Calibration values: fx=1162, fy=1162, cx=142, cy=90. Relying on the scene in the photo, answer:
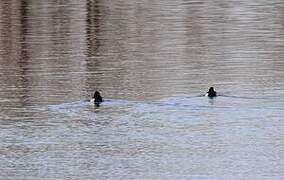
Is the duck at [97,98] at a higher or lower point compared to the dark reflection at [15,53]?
higher

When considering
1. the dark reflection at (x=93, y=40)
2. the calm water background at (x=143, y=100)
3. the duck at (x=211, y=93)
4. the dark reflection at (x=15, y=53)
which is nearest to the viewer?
the calm water background at (x=143, y=100)

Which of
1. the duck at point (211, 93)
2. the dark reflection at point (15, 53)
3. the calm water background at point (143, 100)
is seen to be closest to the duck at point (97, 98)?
the calm water background at point (143, 100)

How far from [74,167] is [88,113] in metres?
7.10

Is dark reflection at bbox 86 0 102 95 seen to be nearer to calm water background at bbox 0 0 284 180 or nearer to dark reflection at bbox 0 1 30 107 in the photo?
calm water background at bbox 0 0 284 180

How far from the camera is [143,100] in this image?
35250mm

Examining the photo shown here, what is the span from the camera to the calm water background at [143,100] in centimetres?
2691

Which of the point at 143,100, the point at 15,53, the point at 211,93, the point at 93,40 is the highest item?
the point at 211,93

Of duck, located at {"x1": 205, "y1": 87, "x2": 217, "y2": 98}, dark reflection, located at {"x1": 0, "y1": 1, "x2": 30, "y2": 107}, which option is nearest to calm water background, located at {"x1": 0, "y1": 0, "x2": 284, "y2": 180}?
dark reflection, located at {"x1": 0, "y1": 1, "x2": 30, "y2": 107}

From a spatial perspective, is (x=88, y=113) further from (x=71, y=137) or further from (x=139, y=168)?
(x=139, y=168)

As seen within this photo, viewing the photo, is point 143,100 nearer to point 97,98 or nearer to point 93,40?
point 97,98

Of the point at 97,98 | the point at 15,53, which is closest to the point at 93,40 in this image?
the point at 15,53

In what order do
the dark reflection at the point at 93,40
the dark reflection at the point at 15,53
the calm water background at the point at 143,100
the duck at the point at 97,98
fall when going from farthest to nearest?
the dark reflection at the point at 93,40, the dark reflection at the point at 15,53, the duck at the point at 97,98, the calm water background at the point at 143,100

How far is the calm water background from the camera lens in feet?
88.3

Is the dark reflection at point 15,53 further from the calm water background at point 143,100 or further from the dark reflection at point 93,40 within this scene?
the dark reflection at point 93,40
